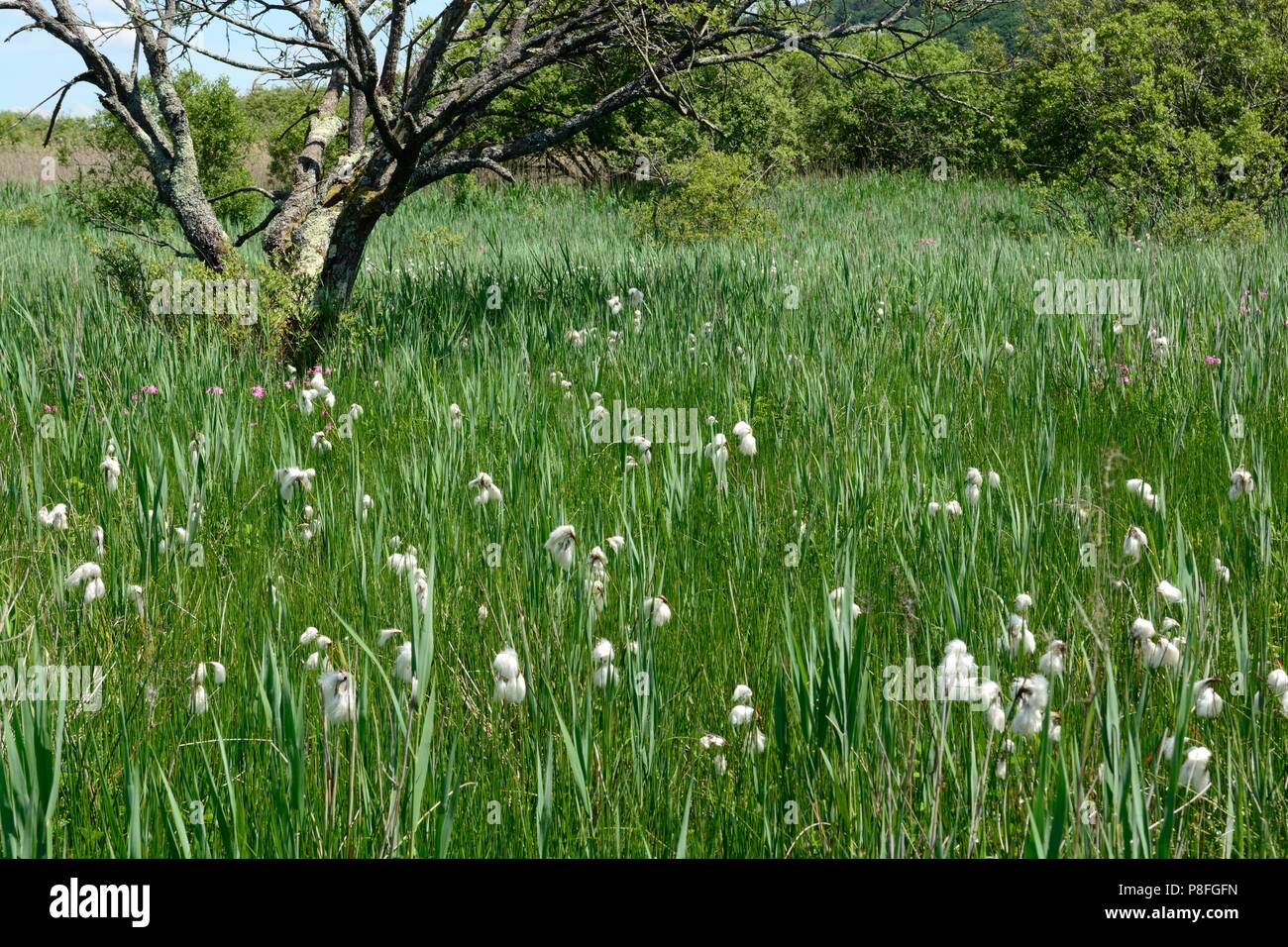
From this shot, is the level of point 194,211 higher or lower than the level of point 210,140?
lower

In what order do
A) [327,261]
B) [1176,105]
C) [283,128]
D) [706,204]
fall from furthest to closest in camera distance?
[283,128] → [1176,105] → [706,204] → [327,261]

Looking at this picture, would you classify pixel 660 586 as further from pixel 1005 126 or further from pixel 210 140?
pixel 210 140

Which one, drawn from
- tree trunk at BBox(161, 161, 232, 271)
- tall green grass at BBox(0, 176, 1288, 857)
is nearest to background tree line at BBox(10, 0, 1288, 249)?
tree trunk at BBox(161, 161, 232, 271)

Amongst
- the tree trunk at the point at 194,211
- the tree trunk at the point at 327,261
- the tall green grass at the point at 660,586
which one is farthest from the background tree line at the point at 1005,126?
the tall green grass at the point at 660,586

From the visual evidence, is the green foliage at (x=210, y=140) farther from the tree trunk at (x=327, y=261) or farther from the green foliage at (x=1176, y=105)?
the green foliage at (x=1176, y=105)

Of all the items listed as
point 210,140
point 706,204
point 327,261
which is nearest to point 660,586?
point 327,261

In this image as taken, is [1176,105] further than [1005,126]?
Yes

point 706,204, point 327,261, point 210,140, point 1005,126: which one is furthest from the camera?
point 210,140

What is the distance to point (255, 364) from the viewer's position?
221 inches

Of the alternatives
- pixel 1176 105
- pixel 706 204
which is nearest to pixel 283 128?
pixel 706 204

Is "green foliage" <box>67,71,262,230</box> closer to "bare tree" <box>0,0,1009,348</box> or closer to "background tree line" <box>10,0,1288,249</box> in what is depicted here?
"background tree line" <box>10,0,1288,249</box>

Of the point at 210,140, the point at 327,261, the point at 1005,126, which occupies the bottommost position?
the point at 327,261

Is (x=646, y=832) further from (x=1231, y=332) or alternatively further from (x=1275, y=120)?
(x=1275, y=120)
